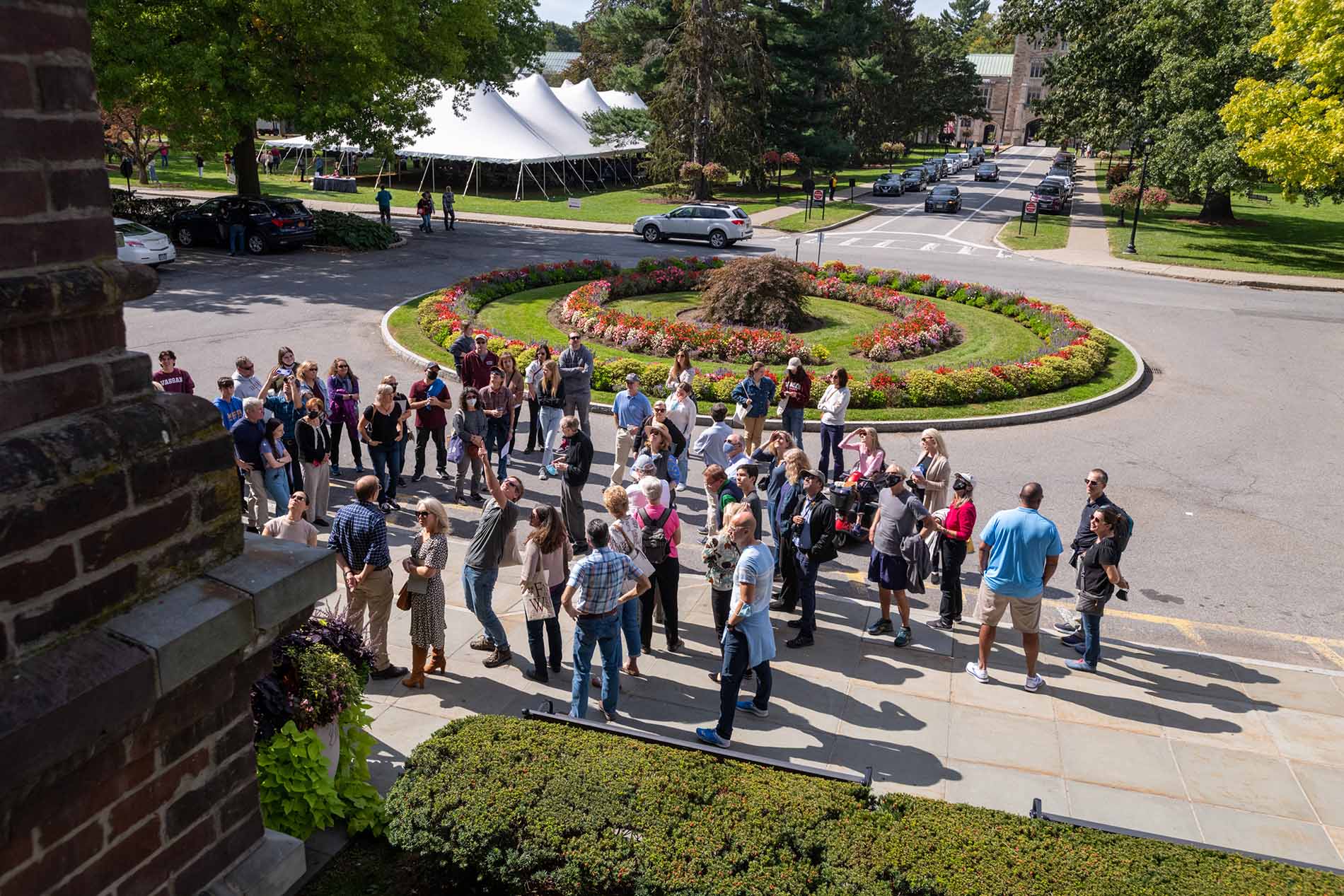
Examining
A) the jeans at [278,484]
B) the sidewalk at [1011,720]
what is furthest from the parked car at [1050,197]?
the jeans at [278,484]

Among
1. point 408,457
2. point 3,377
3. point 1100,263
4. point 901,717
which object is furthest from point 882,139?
point 3,377

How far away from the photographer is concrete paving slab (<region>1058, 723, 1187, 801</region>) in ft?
24.4

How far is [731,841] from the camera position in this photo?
17.3 feet

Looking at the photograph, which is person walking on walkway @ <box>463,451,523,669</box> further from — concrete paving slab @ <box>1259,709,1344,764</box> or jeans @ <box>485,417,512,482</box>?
concrete paving slab @ <box>1259,709,1344,764</box>

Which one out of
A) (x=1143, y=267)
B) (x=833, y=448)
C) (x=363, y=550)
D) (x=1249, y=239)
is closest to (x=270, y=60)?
(x=833, y=448)

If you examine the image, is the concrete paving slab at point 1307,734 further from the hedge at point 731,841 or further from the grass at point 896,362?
the grass at point 896,362

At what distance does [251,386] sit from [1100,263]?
3117 centimetres

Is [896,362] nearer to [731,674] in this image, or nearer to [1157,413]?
[1157,413]

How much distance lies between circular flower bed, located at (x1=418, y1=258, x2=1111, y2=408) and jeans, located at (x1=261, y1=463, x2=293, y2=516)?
7103 mm

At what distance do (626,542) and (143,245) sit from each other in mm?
23388

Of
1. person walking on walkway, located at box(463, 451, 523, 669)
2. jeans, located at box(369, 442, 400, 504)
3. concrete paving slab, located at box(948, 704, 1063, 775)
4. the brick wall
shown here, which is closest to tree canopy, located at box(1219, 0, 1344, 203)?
concrete paving slab, located at box(948, 704, 1063, 775)

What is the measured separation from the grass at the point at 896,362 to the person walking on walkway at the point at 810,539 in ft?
24.3

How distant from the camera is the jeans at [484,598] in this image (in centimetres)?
856

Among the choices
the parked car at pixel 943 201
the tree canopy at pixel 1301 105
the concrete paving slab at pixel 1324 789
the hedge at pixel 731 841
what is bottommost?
the concrete paving slab at pixel 1324 789
